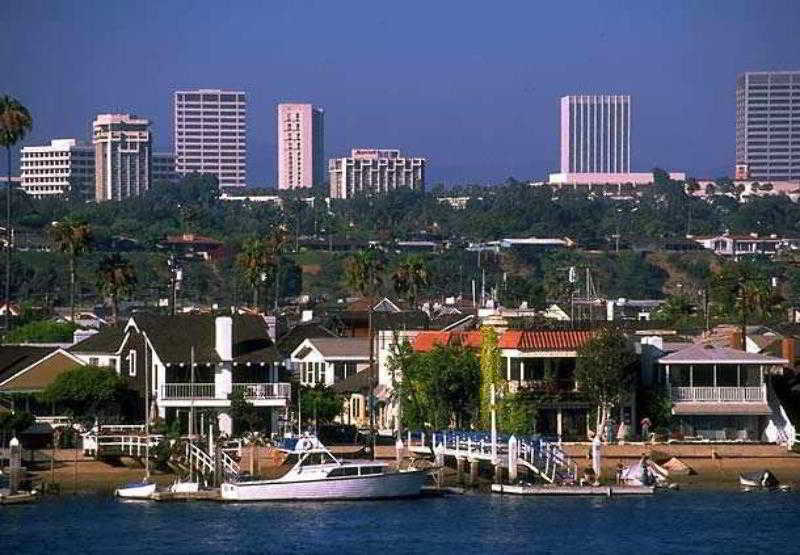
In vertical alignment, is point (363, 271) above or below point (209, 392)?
above

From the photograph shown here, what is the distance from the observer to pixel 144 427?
82.7 metres

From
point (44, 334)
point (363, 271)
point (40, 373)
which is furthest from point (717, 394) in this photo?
point (363, 271)

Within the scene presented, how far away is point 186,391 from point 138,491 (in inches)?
428

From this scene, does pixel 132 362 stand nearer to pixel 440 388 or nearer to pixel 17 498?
pixel 440 388

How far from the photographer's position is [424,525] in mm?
69812

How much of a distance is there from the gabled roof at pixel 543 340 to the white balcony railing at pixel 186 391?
393 inches

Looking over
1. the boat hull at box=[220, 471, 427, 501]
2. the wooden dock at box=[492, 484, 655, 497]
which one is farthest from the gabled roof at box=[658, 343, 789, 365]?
the boat hull at box=[220, 471, 427, 501]

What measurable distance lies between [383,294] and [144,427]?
8993cm

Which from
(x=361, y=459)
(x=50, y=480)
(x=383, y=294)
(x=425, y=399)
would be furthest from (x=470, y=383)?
(x=383, y=294)

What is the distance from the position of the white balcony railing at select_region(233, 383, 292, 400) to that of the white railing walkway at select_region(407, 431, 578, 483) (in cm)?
745

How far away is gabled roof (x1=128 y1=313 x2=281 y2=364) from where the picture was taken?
86.5 meters

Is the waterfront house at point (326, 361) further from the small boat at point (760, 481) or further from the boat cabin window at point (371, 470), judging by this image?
the boat cabin window at point (371, 470)

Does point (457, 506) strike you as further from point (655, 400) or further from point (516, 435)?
point (655, 400)

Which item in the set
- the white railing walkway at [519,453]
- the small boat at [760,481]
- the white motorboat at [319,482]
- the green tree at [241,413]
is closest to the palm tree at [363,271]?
the green tree at [241,413]
